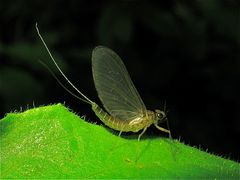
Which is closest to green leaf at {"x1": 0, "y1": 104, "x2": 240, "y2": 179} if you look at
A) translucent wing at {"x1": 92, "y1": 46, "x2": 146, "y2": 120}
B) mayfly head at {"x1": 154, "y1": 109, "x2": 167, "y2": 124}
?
translucent wing at {"x1": 92, "y1": 46, "x2": 146, "y2": 120}

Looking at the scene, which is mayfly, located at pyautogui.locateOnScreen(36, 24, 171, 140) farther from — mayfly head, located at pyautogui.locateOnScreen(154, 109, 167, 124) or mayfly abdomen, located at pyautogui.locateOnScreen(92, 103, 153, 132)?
mayfly head, located at pyautogui.locateOnScreen(154, 109, 167, 124)

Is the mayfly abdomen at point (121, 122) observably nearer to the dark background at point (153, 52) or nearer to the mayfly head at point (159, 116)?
the mayfly head at point (159, 116)

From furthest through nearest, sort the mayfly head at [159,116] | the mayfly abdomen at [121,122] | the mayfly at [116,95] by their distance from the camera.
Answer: the mayfly head at [159,116], the mayfly at [116,95], the mayfly abdomen at [121,122]

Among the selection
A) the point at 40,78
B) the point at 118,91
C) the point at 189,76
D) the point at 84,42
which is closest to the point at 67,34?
the point at 84,42

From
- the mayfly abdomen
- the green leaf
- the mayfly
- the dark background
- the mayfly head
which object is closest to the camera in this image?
the green leaf

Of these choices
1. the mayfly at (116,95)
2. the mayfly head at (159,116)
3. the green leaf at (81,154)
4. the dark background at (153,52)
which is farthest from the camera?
the dark background at (153,52)

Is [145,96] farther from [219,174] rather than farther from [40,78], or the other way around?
[219,174]

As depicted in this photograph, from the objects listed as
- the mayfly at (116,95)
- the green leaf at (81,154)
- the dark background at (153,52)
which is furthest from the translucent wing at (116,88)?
the dark background at (153,52)
